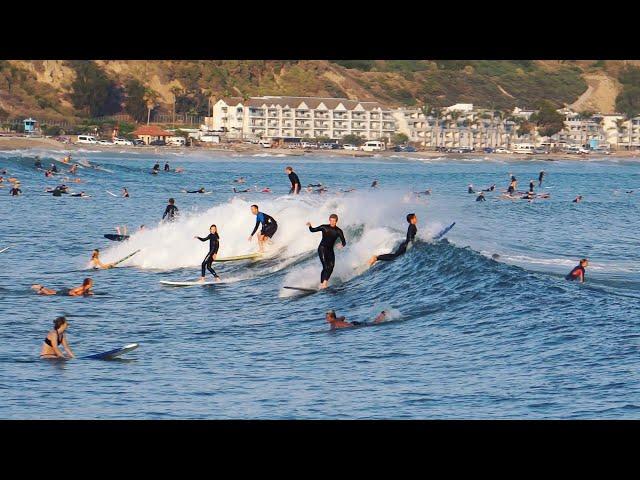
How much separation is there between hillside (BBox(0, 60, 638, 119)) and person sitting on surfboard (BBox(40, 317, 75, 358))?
80.3 meters

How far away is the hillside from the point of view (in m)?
115

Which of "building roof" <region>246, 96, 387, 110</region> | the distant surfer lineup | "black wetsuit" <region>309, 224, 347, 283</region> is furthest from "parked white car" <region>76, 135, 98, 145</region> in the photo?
"black wetsuit" <region>309, 224, 347, 283</region>

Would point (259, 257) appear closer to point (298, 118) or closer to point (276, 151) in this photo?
point (276, 151)

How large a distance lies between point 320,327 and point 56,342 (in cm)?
513

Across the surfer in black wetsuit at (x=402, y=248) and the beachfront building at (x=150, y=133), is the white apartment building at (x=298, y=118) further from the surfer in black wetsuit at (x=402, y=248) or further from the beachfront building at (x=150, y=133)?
the surfer in black wetsuit at (x=402, y=248)

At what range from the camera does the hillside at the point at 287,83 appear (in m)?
115

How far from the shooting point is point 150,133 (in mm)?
108812

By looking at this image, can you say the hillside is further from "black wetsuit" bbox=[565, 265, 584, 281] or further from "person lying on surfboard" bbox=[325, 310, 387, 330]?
"person lying on surfboard" bbox=[325, 310, 387, 330]

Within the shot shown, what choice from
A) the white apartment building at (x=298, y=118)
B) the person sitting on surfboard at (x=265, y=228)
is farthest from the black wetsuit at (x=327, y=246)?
the white apartment building at (x=298, y=118)

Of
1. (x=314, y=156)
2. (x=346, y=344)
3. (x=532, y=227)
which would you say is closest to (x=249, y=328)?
(x=346, y=344)
